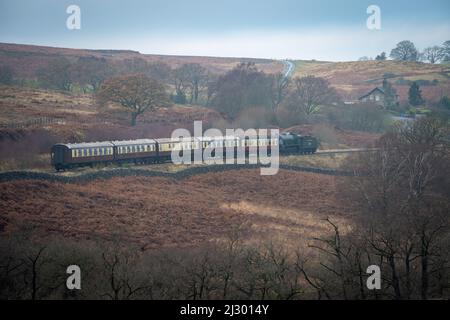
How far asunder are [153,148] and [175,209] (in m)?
9.37

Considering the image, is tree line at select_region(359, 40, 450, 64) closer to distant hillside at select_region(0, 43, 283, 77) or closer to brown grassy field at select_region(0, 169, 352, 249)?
distant hillside at select_region(0, 43, 283, 77)

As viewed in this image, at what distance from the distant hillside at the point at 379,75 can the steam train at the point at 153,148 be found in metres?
46.3

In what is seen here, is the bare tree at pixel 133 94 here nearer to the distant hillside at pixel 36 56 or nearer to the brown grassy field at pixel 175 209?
the brown grassy field at pixel 175 209

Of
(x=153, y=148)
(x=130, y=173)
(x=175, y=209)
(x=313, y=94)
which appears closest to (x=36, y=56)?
(x=313, y=94)

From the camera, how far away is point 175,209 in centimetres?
3406

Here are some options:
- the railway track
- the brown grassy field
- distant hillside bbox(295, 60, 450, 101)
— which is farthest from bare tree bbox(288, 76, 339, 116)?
the brown grassy field

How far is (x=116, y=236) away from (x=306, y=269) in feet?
33.9

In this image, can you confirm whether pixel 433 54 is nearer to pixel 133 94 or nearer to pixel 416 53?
pixel 416 53

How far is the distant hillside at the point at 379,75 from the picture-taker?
96188 millimetres

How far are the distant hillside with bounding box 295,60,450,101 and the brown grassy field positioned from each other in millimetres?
57061

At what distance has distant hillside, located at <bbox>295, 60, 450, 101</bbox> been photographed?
96188 mm

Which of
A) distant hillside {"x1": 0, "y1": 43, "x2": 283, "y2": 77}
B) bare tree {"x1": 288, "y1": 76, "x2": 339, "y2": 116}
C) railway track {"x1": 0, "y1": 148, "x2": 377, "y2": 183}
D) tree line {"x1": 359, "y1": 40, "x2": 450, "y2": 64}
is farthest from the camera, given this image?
tree line {"x1": 359, "y1": 40, "x2": 450, "y2": 64}

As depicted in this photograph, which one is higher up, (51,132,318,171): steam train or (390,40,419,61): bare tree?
(390,40,419,61): bare tree
